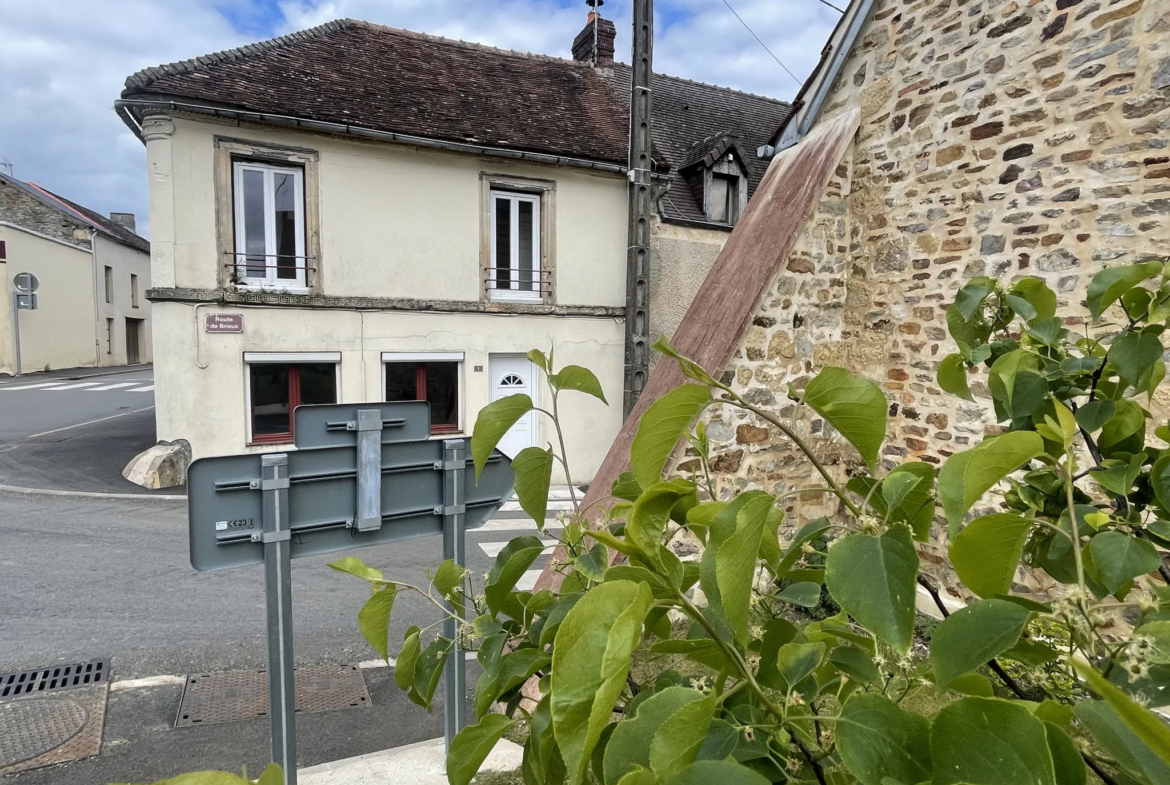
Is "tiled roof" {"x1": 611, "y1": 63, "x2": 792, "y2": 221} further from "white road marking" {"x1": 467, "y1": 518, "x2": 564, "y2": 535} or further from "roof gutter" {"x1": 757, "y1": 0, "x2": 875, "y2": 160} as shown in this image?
"roof gutter" {"x1": 757, "y1": 0, "x2": 875, "y2": 160}

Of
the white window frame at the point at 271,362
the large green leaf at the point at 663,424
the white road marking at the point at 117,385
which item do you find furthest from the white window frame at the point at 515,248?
the white road marking at the point at 117,385

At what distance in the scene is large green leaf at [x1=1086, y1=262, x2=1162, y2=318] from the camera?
43.6 inches

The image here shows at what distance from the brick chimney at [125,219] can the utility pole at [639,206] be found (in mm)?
35684

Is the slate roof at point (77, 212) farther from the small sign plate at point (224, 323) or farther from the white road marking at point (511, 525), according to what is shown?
the white road marking at point (511, 525)

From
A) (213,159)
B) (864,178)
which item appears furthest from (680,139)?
(864,178)

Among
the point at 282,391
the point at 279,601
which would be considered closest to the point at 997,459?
the point at 279,601

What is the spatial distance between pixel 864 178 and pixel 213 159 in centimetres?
812

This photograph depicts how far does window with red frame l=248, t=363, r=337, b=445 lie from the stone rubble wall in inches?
289

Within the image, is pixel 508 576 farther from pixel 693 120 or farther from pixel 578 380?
pixel 693 120

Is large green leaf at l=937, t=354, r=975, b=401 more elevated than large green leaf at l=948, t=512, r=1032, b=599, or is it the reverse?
large green leaf at l=937, t=354, r=975, b=401

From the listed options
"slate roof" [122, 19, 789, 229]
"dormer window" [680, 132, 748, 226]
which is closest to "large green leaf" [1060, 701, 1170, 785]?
→ "slate roof" [122, 19, 789, 229]

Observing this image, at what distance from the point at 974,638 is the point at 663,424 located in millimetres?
394

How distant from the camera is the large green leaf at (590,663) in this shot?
0.51 metres

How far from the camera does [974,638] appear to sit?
64cm
